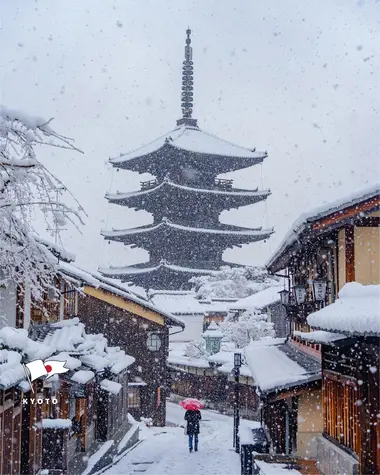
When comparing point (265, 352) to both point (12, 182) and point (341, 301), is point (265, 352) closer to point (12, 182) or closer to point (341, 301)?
point (341, 301)

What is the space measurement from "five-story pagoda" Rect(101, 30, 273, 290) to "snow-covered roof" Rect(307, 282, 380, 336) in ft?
114

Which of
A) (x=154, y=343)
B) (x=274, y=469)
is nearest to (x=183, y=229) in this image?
(x=154, y=343)

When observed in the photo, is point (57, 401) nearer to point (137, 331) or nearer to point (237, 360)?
point (237, 360)

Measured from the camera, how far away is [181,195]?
45.8 meters

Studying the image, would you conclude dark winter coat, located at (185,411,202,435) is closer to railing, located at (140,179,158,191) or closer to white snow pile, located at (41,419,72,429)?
white snow pile, located at (41,419,72,429)

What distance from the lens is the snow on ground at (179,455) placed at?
54.1 feet

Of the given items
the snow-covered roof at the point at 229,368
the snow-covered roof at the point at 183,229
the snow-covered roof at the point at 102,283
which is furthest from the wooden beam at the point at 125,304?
the snow-covered roof at the point at 183,229

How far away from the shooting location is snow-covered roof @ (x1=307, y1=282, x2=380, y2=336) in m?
7.26

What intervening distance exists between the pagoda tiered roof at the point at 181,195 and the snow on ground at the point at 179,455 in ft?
67.7

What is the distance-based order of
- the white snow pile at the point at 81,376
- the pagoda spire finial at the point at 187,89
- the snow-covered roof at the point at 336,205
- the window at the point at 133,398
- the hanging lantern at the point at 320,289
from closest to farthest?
the snow-covered roof at the point at 336,205
the hanging lantern at the point at 320,289
the white snow pile at the point at 81,376
the window at the point at 133,398
the pagoda spire finial at the point at 187,89

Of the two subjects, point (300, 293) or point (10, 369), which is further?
point (300, 293)

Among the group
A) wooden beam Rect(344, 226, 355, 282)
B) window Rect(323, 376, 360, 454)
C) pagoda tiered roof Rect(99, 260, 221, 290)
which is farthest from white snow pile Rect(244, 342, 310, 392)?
pagoda tiered roof Rect(99, 260, 221, 290)

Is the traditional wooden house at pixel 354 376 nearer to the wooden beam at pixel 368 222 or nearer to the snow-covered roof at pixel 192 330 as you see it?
the wooden beam at pixel 368 222

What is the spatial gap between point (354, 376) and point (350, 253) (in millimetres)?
2320
